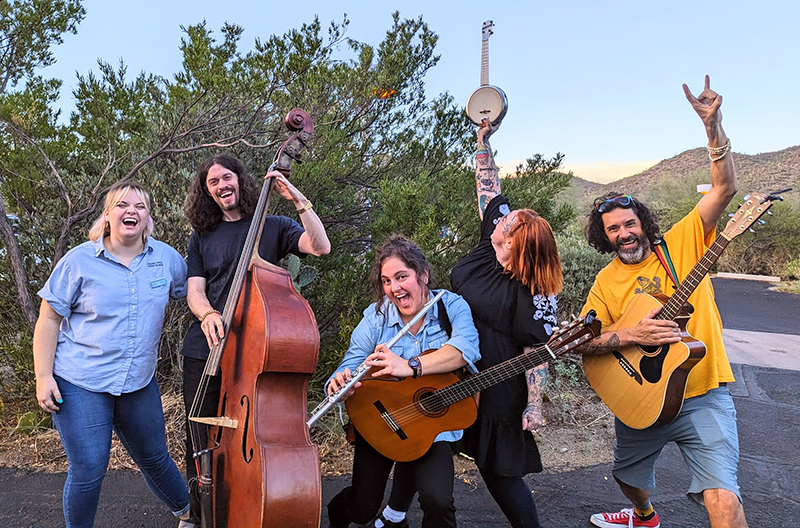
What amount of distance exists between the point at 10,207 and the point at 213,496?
136 inches

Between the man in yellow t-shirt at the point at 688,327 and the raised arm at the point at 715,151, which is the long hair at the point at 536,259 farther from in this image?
the raised arm at the point at 715,151

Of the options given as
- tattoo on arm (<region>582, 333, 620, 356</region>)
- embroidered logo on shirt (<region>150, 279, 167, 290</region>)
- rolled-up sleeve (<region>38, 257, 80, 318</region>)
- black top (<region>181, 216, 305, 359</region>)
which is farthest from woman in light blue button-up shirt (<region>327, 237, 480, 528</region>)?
rolled-up sleeve (<region>38, 257, 80, 318</region>)

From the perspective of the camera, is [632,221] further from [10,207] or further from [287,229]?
[10,207]

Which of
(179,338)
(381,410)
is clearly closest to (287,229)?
(381,410)

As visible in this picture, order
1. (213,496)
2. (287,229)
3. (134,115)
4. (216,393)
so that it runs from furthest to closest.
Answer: (134,115), (287,229), (216,393), (213,496)

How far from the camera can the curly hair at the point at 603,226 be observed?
2611mm

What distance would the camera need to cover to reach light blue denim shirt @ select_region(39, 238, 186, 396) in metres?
2.33

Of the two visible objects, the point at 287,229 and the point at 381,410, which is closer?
the point at 381,410

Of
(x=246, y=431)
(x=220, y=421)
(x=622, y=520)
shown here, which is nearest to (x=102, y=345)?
(x=220, y=421)

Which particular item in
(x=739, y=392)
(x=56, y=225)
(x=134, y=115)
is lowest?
(x=739, y=392)

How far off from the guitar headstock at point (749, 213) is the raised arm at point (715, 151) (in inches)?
3.1

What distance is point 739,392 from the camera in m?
5.77

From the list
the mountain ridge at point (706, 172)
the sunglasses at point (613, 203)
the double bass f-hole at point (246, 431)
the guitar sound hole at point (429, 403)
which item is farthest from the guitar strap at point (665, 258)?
the mountain ridge at point (706, 172)

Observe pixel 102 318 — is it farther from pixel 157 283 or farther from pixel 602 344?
pixel 602 344
